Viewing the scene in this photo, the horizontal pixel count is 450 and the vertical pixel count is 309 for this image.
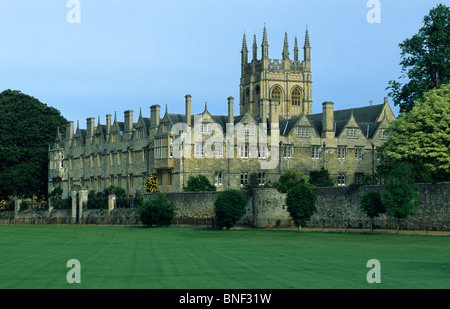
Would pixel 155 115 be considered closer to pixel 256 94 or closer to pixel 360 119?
pixel 360 119

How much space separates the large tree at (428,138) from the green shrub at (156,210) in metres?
22.8

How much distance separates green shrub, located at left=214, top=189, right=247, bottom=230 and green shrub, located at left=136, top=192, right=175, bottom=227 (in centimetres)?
804

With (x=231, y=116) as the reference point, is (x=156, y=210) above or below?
below

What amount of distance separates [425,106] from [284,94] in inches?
2858

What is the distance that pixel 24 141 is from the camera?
11175 cm

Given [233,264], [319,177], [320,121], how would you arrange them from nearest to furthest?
[233,264] < [319,177] < [320,121]

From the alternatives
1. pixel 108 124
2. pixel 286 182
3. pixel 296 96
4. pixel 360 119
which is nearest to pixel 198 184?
pixel 286 182

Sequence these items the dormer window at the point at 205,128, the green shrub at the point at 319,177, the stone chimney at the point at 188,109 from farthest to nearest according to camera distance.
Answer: the dormer window at the point at 205,128 < the stone chimney at the point at 188,109 < the green shrub at the point at 319,177

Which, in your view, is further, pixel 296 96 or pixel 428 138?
pixel 296 96

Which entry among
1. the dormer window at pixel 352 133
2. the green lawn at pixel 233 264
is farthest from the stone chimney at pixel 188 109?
the green lawn at pixel 233 264

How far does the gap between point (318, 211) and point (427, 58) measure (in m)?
16.2

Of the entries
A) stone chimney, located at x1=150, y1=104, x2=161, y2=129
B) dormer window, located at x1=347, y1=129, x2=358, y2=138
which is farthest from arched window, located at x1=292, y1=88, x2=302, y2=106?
stone chimney, located at x1=150, y1=104, x2=161, y2=129

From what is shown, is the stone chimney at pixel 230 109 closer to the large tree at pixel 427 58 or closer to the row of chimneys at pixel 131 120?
the row of chimneys at pixel 131 120

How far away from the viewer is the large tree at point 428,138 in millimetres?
61469
